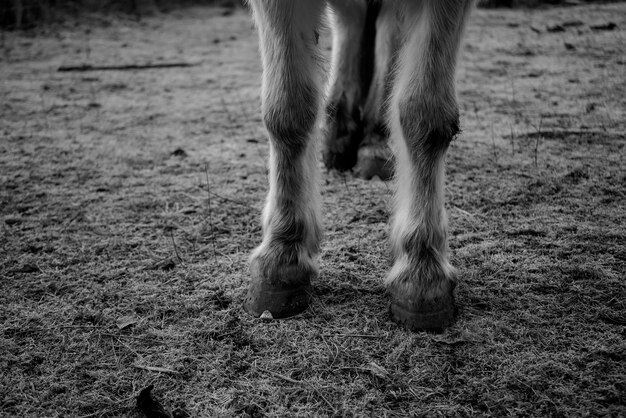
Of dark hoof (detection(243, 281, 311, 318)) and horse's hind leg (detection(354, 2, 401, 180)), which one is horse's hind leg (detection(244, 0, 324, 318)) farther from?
horse's hind leg (detection(354, 2, 401, 180))

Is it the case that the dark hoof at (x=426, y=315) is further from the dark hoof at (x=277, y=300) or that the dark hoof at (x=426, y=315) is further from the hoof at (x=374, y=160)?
the hoof at (x=374, y=160)

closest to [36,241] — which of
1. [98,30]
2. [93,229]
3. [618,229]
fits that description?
[93,229]

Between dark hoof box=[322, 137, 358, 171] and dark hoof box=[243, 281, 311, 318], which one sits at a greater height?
dark hoof box=[322, 137, 358, 171]

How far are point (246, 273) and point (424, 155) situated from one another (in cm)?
84

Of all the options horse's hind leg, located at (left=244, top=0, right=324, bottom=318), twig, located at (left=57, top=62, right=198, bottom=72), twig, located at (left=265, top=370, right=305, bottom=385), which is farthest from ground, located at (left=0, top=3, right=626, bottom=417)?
twig, located at (left=57, top=62, right=198, bottom=72)

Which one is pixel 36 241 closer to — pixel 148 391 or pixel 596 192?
pixel 148 391

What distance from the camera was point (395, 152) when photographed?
2090 millimetres

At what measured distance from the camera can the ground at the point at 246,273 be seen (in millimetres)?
1558

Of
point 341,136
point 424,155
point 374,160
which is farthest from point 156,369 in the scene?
point 341,136

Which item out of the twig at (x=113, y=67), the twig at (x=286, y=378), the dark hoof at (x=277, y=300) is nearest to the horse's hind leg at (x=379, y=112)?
the dark hoof at (x=277, y=300)

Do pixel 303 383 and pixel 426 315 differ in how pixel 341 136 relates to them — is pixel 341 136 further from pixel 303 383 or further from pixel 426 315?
pixel 303 383

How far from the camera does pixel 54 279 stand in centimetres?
216

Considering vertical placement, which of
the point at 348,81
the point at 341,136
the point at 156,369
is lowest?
the point at 156,369

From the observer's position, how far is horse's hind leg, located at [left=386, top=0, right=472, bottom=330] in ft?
5.95
